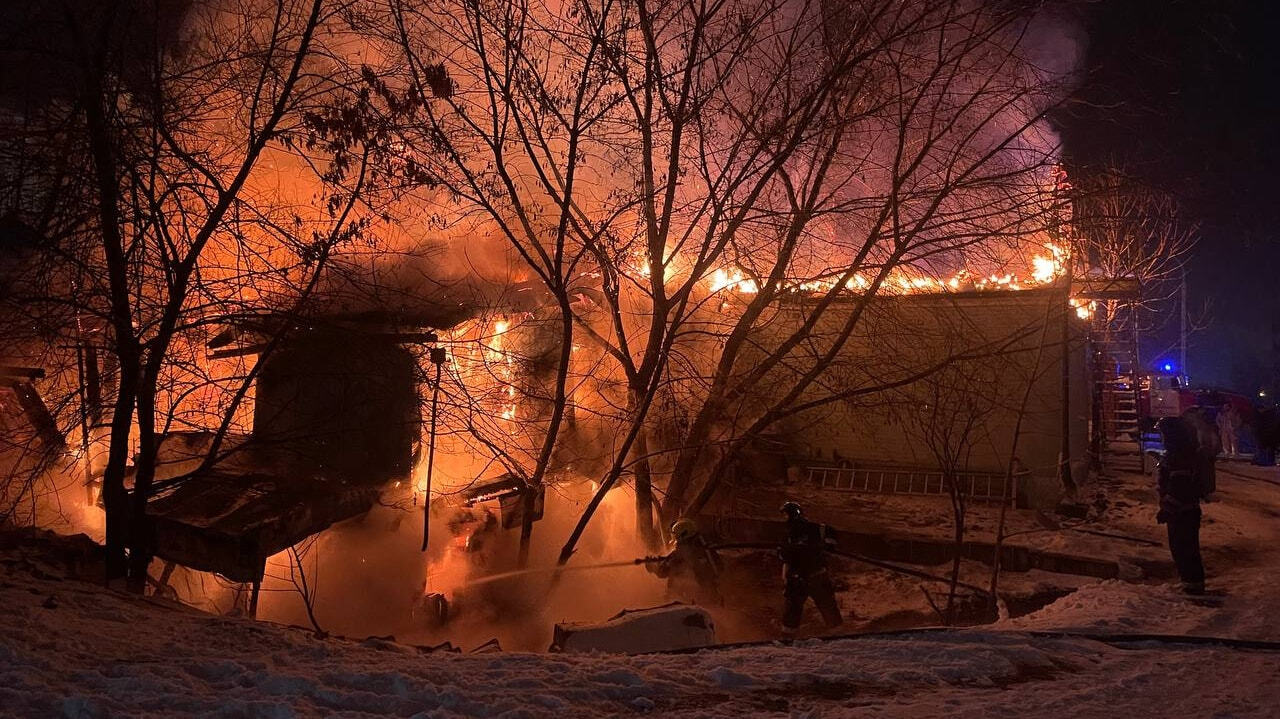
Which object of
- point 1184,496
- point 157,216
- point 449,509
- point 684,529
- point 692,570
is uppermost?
point 157,216

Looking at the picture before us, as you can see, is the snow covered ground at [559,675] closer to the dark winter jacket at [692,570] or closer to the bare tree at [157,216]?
the bare tree at [157,216]

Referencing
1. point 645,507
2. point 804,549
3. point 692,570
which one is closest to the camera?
point 804,549

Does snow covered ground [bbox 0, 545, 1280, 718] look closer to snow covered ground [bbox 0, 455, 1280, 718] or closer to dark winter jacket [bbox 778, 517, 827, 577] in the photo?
snow covered ground [bbox 0, 455, 1280, 718]

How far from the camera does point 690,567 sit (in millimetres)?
9742

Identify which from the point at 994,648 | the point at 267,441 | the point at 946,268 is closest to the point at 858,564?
the point at 946,268

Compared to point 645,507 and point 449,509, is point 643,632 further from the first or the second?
point 449,509

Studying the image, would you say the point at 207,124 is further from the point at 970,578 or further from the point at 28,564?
the point at 970,578

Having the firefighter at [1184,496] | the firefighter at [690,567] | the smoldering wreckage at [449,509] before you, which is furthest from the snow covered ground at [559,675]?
the firefighter at [690,567]

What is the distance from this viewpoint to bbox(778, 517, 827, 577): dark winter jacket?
9195 millimetres

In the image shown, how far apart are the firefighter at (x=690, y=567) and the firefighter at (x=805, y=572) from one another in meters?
0.97

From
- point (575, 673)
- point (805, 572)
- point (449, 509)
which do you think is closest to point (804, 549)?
point (805, 572)

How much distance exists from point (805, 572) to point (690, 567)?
143 centimetres

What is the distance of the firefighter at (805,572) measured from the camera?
9.21 metres

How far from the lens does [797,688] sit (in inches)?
172
